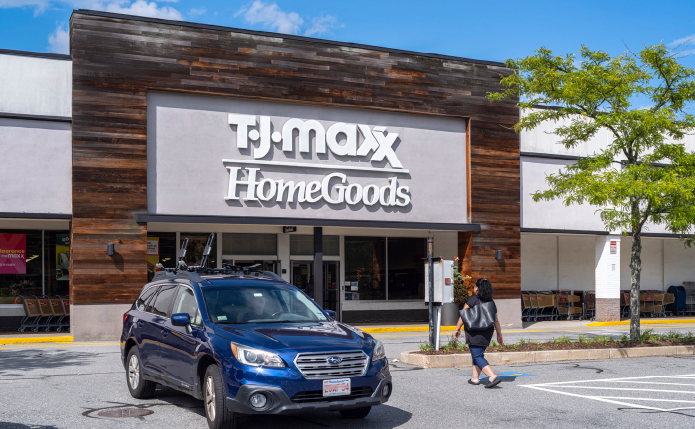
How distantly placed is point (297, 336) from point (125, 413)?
271 cm

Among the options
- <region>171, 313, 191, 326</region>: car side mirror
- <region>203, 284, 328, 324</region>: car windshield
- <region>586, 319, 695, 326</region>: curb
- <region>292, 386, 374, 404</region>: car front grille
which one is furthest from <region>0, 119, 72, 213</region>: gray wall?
<region>586, 319, 695, 326</region>: curb

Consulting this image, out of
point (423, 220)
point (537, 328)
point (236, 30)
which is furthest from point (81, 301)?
point (537, 328)

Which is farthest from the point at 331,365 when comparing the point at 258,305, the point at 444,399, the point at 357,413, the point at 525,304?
the point at 525,304

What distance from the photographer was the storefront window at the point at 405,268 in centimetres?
2538

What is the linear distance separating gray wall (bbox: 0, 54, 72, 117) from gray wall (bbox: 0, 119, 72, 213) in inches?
15.0

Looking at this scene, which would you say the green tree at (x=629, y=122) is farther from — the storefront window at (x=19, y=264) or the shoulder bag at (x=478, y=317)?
the storefront window at (x=19, y=264)

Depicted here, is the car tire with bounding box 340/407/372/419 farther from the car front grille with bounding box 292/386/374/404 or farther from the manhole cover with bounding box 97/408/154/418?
the manhole cover with bounding box 97/408/154/418

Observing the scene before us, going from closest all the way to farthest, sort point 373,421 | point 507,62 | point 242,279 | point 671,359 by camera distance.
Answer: point 373,421
point 242,279
point 671,359
point 507,62

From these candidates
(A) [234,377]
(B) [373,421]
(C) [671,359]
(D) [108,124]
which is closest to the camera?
(A) [234,377]

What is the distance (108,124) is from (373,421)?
12.9m

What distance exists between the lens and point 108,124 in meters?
18.5

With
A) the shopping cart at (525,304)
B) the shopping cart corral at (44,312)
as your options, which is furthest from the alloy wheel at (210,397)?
the shopping cart at (525,304)

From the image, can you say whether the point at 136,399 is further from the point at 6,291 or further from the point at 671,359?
the point at 6,291

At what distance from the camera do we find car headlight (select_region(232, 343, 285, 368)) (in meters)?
7.27
